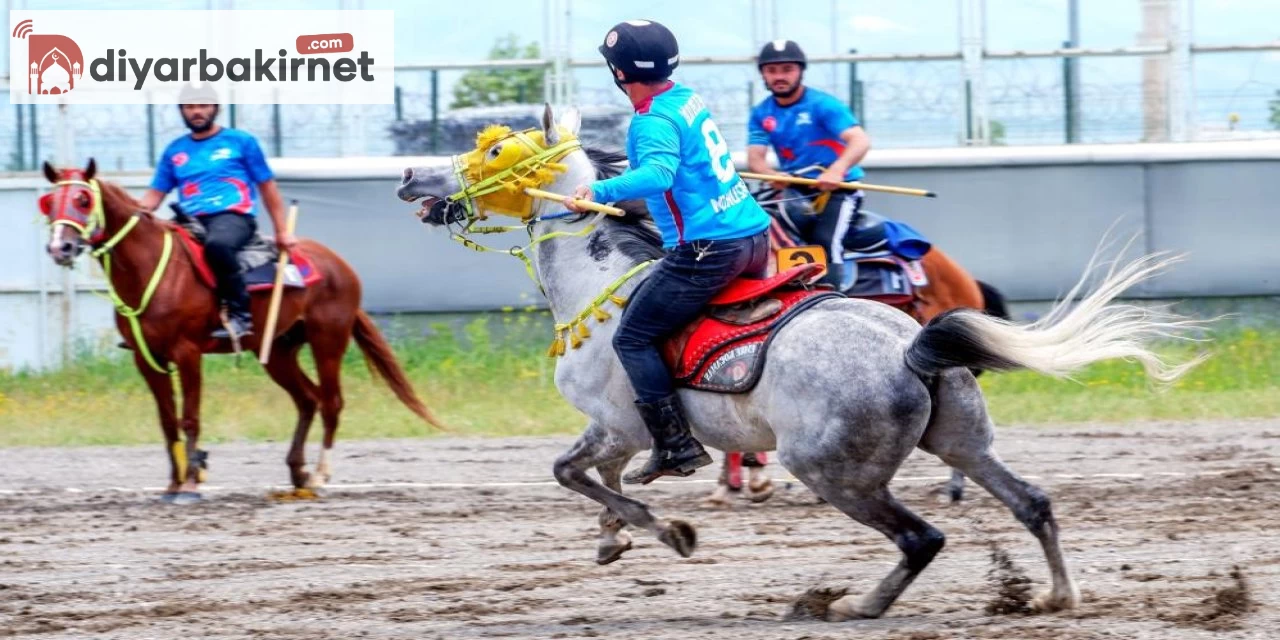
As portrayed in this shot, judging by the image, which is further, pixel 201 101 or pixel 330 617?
pixel 201 101

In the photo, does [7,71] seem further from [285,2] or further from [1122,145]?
[1122,145]

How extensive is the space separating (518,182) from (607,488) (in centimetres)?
131

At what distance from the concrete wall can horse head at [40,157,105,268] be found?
5973 millimetres

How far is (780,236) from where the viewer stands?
9719 millimetres

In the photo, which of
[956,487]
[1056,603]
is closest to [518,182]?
[1056,603]

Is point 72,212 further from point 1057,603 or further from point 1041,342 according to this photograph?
point 1057,603

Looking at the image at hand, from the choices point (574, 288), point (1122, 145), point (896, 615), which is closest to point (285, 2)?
point (1122, 145)

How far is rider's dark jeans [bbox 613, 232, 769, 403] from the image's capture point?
672 cm

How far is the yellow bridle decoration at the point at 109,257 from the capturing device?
1052cm

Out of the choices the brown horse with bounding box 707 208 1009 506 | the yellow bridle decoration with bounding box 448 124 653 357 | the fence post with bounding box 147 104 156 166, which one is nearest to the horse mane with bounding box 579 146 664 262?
the yellow bridle decoration with bounding box 448 124 653 357

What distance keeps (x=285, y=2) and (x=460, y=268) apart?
3.61m

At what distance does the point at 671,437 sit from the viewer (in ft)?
22.3

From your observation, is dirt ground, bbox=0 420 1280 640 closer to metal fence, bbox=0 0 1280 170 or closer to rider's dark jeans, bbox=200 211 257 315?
rider's dark jeans, bbox=200 211 257 315

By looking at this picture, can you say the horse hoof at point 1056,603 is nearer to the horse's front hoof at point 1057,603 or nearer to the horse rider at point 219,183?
the horse's front hoof at point 1057,603
